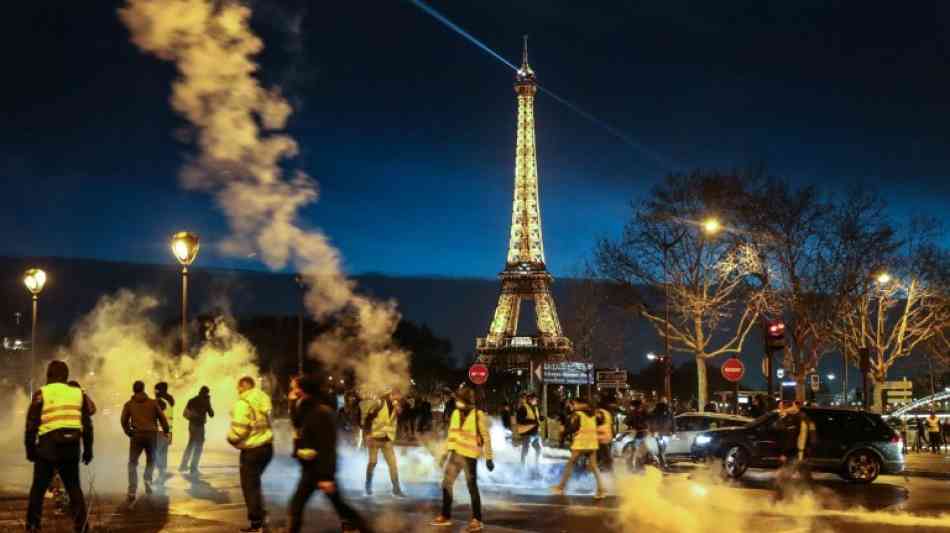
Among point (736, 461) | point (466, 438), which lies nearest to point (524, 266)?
point (736, 461)

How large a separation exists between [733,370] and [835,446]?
27.0 ft

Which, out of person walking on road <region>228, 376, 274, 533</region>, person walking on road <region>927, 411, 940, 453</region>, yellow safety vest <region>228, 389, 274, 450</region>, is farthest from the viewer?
person walking on road <region>927, 411, 940, 453</region>

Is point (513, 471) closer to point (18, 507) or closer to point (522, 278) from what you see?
point (18, 507)

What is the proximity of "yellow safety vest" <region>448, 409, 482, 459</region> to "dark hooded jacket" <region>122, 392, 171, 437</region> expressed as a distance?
4.52 metres

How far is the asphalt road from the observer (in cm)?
1145

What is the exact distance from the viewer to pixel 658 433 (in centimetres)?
2217

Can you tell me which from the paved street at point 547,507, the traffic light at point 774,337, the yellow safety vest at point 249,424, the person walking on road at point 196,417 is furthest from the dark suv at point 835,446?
the yellow safety vest at point 249,424

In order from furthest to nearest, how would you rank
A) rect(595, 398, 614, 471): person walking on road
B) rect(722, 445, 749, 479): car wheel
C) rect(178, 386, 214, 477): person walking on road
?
rect(722, 445, 749, 479): car wheel, rect(178, 386, 214, 477): person walking on road, rect(595, 398, 614, 471): person walking on road

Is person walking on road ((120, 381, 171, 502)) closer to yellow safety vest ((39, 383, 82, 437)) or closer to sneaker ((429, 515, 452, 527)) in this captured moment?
yellow safety vest ((39, 383, 82, 437))

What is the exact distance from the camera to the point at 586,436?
15117 millimetres

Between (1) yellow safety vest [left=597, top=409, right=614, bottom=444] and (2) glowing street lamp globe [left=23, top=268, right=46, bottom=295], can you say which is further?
(2) glowing street lamp globe [left=23, top=268, right=46, bottom=295]

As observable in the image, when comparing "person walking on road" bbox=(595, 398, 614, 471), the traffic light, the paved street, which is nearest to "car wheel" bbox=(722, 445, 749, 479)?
the paved street

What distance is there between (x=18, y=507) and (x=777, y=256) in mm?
32458

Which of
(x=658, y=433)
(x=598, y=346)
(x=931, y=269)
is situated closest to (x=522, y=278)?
(x=598, y=346)
